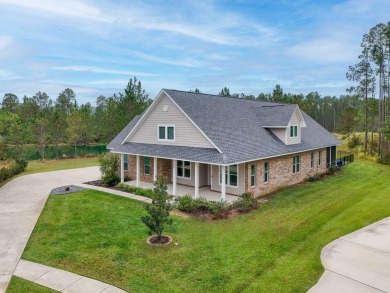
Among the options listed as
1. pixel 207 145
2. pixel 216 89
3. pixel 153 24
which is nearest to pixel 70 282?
pixel 207 145

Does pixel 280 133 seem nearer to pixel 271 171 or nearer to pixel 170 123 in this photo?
pixel 271 171

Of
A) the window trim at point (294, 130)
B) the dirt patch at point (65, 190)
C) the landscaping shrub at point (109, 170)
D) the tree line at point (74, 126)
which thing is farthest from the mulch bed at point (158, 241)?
the tree line at point (74, 126)

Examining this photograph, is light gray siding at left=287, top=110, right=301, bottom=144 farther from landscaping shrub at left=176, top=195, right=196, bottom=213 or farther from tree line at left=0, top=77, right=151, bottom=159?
tree line at left=0, top=77, right=151, bottom=159

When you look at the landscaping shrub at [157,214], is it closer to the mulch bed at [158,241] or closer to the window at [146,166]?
the mulch bed at [158,241]

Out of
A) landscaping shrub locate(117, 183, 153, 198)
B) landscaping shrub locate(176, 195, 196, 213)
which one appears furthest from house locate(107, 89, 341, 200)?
landscaping shrub locate(176, 195, 196, 213)

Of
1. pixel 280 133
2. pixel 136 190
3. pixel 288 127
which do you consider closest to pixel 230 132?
pixel 280 133

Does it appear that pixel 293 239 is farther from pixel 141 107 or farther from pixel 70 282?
pixel 141 107
